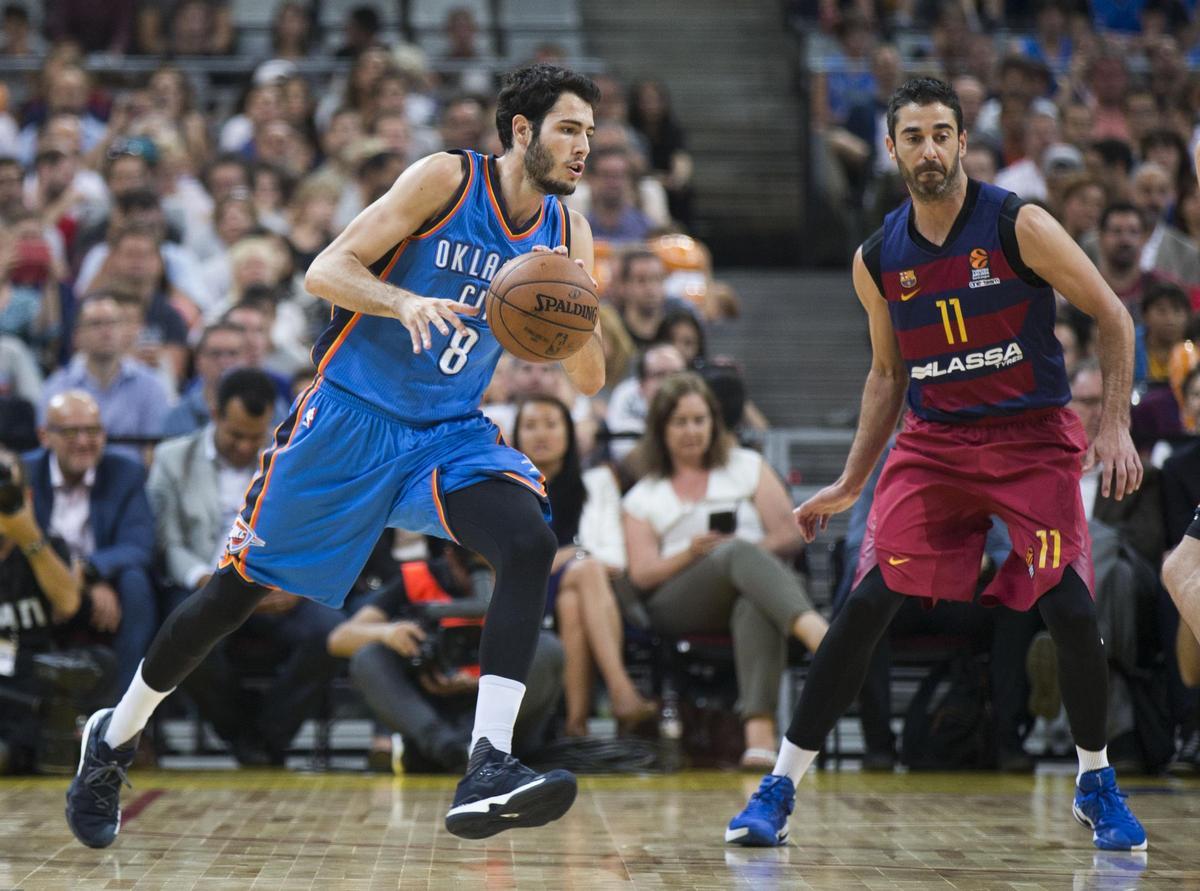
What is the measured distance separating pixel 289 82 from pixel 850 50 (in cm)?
449

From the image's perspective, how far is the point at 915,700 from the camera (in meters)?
7.18

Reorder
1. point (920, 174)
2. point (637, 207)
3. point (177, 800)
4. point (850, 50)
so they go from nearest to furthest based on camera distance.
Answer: point (920, 174) → point (177, 800) → point (637, 207) → point (850, 50)

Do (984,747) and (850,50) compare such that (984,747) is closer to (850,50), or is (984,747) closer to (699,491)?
(699,491)

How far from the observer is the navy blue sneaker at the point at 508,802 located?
3.95 m

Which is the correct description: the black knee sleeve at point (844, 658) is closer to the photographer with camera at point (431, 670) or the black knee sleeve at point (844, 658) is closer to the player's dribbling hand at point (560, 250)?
the player's dribbling hand at point (560, 250)

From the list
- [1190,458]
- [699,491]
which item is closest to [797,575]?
[699,491]

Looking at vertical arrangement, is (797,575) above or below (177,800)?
above

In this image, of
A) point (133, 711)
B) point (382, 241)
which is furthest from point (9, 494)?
point (382, 241)

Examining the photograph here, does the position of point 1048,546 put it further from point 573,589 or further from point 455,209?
point 573,589

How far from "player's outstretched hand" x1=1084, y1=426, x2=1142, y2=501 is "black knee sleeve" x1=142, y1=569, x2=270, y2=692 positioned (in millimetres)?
2338

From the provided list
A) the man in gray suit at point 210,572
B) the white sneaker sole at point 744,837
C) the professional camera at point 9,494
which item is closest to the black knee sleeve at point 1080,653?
the white sneaker sole at point 744,837

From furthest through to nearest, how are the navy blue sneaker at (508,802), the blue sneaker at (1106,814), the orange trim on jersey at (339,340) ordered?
the blue sneaker at (1106,814) < the orange trim on jersey at (339,340) < the navy blue sneaker at (508,802)

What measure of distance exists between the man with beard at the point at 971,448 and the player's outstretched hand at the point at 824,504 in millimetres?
138

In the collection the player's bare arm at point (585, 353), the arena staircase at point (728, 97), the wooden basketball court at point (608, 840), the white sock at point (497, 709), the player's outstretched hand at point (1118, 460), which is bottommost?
the wooden basketball court at point (608, 840)
